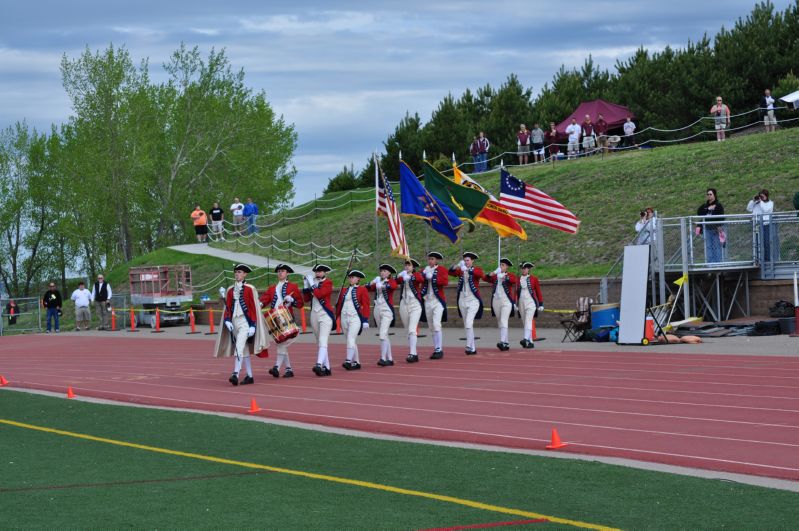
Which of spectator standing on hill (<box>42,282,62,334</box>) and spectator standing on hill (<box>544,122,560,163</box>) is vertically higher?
spectator standing on hill (<box>544,122,560,163</box>)

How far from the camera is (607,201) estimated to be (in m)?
37.9

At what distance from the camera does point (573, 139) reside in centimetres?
4603

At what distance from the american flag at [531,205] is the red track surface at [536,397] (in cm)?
292

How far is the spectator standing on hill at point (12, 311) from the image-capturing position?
138 ft

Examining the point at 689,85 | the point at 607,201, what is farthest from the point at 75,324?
the point at 689,85

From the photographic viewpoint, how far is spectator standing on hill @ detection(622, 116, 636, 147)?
149 feet

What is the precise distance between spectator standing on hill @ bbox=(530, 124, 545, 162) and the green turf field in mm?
34167

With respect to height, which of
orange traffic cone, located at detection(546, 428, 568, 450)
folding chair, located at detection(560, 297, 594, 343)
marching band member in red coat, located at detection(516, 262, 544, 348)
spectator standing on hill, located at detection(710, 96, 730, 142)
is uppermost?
spectator standing on hill, located at detection(710, 96, 730, 142)

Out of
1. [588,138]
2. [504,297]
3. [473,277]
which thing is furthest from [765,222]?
[588,138]

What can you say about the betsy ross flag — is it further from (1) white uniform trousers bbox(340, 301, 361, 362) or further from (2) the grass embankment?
(2) the grass embankment

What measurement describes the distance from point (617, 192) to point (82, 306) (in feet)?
61.4

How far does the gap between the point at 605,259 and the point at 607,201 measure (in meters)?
5.71

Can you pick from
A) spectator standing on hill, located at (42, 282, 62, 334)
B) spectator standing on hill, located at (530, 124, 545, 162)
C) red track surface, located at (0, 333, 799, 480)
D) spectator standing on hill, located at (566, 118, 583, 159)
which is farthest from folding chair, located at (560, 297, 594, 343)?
spectator standing on hill, located at (42, 282, 62, 334)

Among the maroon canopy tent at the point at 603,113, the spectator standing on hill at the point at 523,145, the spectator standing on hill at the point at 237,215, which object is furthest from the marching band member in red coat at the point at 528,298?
the spectator standing on hill at the point at 237,215
